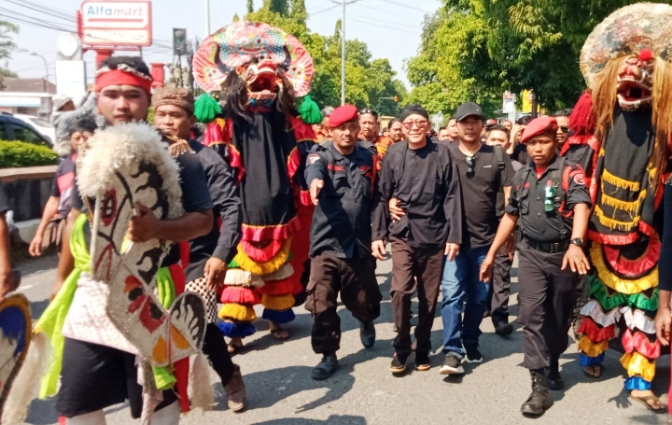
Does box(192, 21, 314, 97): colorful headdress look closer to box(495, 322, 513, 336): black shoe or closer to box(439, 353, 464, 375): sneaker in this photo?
box(439, 353, 464, 375): sneaker

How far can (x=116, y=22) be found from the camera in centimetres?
3631

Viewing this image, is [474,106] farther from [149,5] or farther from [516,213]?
[149,5]

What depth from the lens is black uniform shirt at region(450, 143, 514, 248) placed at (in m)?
5.38

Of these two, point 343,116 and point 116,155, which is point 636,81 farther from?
point 116,155

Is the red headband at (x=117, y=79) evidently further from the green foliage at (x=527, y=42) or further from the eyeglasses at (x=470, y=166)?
the green foliage at (x=527, y=42)

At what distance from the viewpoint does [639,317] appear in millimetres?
4473

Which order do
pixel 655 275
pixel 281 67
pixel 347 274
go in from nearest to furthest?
pixel 655 275 < pixel 347 274 < pixel 281 67

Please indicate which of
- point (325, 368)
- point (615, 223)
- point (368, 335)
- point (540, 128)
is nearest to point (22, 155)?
point (368, 335)

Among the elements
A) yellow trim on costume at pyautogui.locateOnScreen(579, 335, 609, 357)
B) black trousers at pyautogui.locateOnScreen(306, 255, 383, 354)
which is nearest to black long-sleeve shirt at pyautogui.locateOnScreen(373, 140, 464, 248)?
black trousers at pyautogui.locateOnScreen(306, 255, 383, 354)

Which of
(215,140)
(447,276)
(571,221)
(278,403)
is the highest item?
(215,140)

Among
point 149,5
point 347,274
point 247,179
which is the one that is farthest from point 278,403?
point 149,5

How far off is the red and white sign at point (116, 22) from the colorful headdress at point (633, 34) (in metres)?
34.7

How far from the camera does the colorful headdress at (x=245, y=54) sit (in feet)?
19.3

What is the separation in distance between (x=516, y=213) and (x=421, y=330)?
42.8 inches
